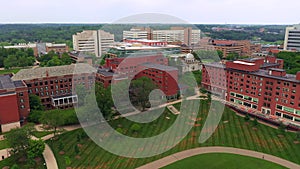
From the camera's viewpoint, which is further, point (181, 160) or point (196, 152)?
point (196, 152)

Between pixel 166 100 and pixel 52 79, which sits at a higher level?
pixel 52 79

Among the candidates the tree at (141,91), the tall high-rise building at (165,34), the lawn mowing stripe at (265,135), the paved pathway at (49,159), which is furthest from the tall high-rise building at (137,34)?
the paved pathway at (49,159)

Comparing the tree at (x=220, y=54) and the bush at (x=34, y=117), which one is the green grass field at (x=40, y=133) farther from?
the tree at (x=220, y=54)

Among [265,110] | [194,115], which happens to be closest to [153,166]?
[194,115]

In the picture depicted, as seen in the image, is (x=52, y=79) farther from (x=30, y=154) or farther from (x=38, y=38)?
(x=38, y=38)

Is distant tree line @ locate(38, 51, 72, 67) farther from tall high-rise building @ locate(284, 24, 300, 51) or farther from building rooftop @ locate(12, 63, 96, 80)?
tall high-rise building @ locate(284, 24, 300, 51)

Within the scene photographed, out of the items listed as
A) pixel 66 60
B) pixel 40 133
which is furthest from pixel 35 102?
pixel 66 60

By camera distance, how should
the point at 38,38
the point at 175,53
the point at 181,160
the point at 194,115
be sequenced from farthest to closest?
1. the point at 38,38
2. the point at 175,53
3. the point at 194,115
4. the point at 181,160
